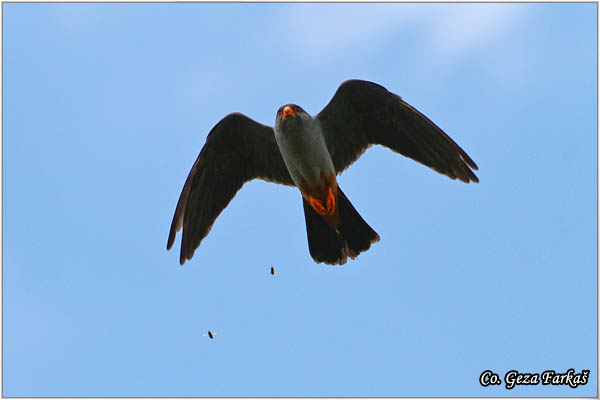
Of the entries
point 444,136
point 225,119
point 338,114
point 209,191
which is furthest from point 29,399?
point 444,136

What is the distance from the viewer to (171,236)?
10.5 meters

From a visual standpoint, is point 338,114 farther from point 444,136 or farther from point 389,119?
point 444,136

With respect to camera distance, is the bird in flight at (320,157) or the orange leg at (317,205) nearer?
the bird in flight at (320,157)

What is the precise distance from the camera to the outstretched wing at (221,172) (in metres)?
10.5


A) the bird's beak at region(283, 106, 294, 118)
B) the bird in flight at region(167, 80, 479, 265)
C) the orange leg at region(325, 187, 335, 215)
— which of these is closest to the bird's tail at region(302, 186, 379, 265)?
the bird in flight at region(167, 80, 479, 265)

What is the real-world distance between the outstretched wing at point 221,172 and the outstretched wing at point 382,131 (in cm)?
88

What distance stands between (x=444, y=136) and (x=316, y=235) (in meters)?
2.19

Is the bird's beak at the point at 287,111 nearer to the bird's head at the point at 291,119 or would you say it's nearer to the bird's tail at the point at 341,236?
the bird's head at the point at 291,119

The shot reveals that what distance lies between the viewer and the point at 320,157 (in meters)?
9.81

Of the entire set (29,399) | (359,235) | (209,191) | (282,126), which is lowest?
(29,399)

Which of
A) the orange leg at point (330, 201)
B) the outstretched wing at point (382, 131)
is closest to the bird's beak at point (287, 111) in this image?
the outstretched wing at point (382, 131)

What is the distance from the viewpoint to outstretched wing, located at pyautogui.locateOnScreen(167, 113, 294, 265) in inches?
415

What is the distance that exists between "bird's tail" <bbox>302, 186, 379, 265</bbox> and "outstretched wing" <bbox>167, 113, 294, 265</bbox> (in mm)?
755

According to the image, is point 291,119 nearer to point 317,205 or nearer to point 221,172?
point 317,205
